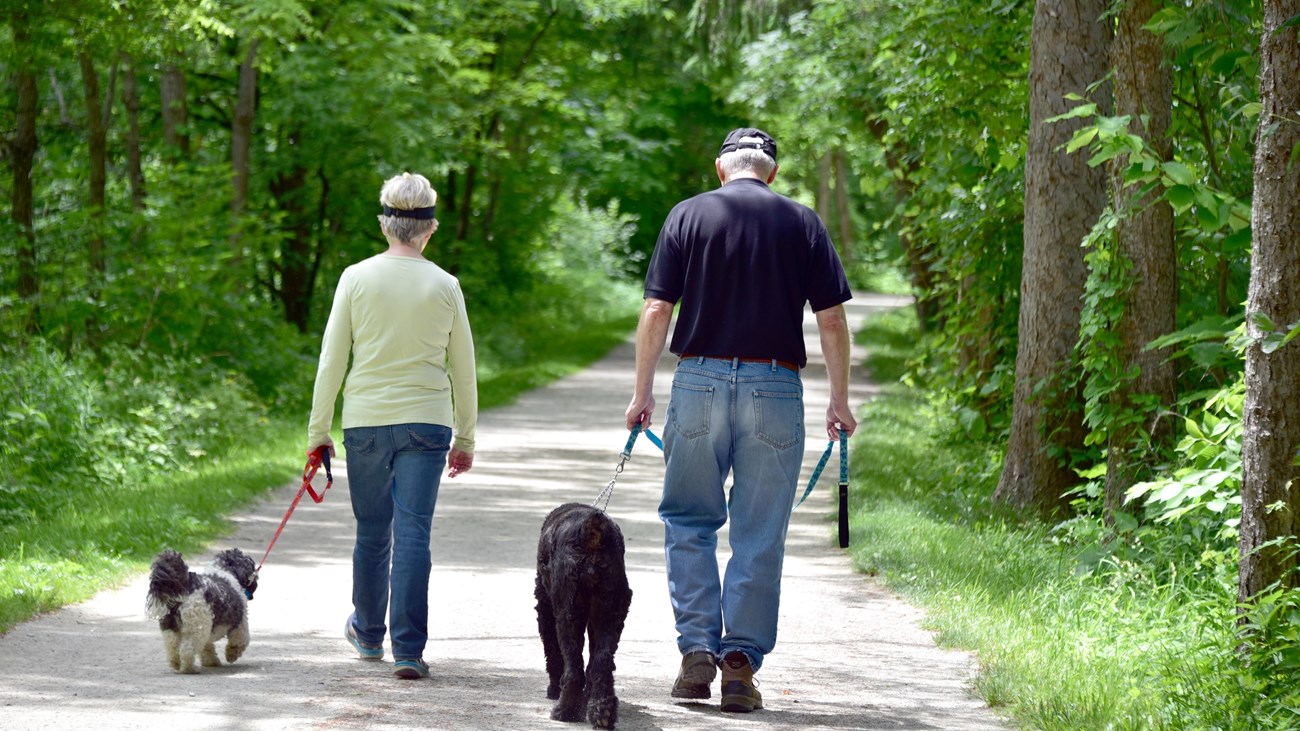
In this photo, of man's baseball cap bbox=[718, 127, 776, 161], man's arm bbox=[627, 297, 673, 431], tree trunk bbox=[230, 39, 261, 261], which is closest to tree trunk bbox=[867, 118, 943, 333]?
tree trunk bbox=[230, 39, 261, 261]

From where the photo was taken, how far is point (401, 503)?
245 inches

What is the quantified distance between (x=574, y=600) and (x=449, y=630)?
2.11m

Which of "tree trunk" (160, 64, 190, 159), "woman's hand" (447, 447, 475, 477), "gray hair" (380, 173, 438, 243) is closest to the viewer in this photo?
"gray hair" (380, 173, 438, 243)

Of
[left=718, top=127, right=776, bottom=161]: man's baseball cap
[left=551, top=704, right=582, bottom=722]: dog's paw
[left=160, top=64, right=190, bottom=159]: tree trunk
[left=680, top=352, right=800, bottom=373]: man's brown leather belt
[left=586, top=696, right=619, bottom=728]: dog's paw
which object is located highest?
[left=160, top=64, right=190, bottom=159]: tree trunk

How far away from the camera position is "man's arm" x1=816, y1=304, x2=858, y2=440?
5.91m

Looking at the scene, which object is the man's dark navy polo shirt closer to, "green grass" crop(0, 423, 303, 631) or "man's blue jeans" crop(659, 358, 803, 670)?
"man's blue jeans" crop(659, 358, 803, 670)

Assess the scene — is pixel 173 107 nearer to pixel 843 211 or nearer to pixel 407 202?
pixel 407 202

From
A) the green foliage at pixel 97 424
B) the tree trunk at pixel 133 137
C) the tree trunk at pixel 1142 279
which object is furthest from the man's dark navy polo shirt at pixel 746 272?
the tree trunk at pixel 133 137

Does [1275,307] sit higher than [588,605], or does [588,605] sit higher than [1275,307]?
[1275,307]

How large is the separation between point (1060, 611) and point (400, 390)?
327 cm

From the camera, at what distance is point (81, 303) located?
15742 mm

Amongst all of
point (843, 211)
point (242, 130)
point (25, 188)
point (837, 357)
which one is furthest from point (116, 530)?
point (843, 211)

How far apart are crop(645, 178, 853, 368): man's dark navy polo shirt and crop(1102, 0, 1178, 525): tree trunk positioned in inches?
142

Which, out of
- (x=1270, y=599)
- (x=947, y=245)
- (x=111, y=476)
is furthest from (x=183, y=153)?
(x=1270, y=599)
